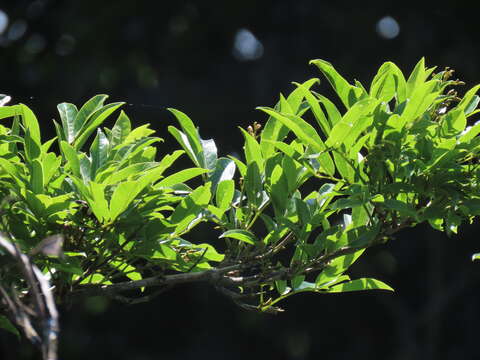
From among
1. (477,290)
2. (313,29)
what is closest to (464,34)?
(313,29)

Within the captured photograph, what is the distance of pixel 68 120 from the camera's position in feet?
2.13

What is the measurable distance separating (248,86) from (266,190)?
294 cm

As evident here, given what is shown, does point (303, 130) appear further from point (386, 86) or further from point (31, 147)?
point (31, 147)

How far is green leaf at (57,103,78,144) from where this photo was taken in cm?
64

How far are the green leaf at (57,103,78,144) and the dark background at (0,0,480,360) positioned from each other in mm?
2674

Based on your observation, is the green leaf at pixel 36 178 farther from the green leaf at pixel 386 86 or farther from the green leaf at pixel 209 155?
the green leaf at pixel 386 86

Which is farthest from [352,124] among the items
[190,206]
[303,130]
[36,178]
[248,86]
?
[248,86]

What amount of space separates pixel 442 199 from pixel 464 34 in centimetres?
311

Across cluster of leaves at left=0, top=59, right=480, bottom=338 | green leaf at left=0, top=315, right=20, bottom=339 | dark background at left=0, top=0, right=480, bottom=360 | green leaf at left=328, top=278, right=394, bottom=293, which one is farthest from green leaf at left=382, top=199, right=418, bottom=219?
dark background at left=0, top=0, right=480, bottom=360

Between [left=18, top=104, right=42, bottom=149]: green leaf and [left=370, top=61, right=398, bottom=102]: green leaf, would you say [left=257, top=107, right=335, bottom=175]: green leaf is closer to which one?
[left=370, top=61, right=398, bottom=102]: green leaf

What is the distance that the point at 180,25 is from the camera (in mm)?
3582

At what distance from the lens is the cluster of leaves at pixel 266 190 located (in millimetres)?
541

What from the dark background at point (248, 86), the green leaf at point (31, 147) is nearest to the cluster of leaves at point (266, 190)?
the green leaf at point (31, 147)

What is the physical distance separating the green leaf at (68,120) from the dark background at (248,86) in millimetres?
2674
